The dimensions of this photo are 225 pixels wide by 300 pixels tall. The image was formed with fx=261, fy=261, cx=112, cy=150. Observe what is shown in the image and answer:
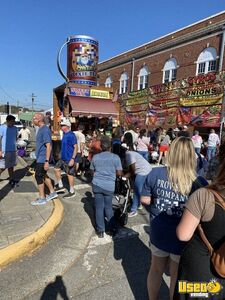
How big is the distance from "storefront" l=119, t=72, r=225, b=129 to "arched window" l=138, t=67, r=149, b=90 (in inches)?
183

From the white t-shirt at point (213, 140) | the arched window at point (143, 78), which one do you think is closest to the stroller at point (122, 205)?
the white t-shirt at point (213, 140)

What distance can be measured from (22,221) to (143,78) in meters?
23.2

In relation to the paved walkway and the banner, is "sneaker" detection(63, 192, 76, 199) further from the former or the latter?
the banner

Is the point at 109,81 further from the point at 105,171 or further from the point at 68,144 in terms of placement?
the point at 105,171

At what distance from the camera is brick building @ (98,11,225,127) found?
1465 cm

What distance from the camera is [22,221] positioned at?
445 centimetres

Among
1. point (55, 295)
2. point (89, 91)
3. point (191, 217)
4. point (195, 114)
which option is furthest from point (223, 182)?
point (195, 114)

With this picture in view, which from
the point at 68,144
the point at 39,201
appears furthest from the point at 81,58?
the point at 39,201

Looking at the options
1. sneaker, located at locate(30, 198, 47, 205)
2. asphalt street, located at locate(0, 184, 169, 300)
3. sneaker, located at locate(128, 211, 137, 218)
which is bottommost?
asphalt street, located at locate(0, 184, 169, 300)

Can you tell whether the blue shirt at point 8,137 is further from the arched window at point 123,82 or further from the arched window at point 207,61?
the arched window at point 123,82

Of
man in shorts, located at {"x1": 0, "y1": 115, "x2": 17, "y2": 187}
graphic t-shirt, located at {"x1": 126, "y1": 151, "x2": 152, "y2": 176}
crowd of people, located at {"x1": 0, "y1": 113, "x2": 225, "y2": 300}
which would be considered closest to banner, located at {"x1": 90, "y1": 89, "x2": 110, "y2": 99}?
man in shorts, located at {"x1": 0, "y1": 115, "x2": 17, "y2": 187}

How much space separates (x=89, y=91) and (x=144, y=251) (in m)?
8.89

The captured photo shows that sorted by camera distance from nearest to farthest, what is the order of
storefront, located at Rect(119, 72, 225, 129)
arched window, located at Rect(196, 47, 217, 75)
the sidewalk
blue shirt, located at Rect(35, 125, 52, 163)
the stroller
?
the sidewalk, the stroller, blue shirt, located at Rect(35, 125, 52, 163), storefront, located at Rect(119, 72, 225, 129), arched window, located at Rect(196, 47, 217, 75)

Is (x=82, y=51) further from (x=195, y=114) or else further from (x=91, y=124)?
(x=195, y=114)
